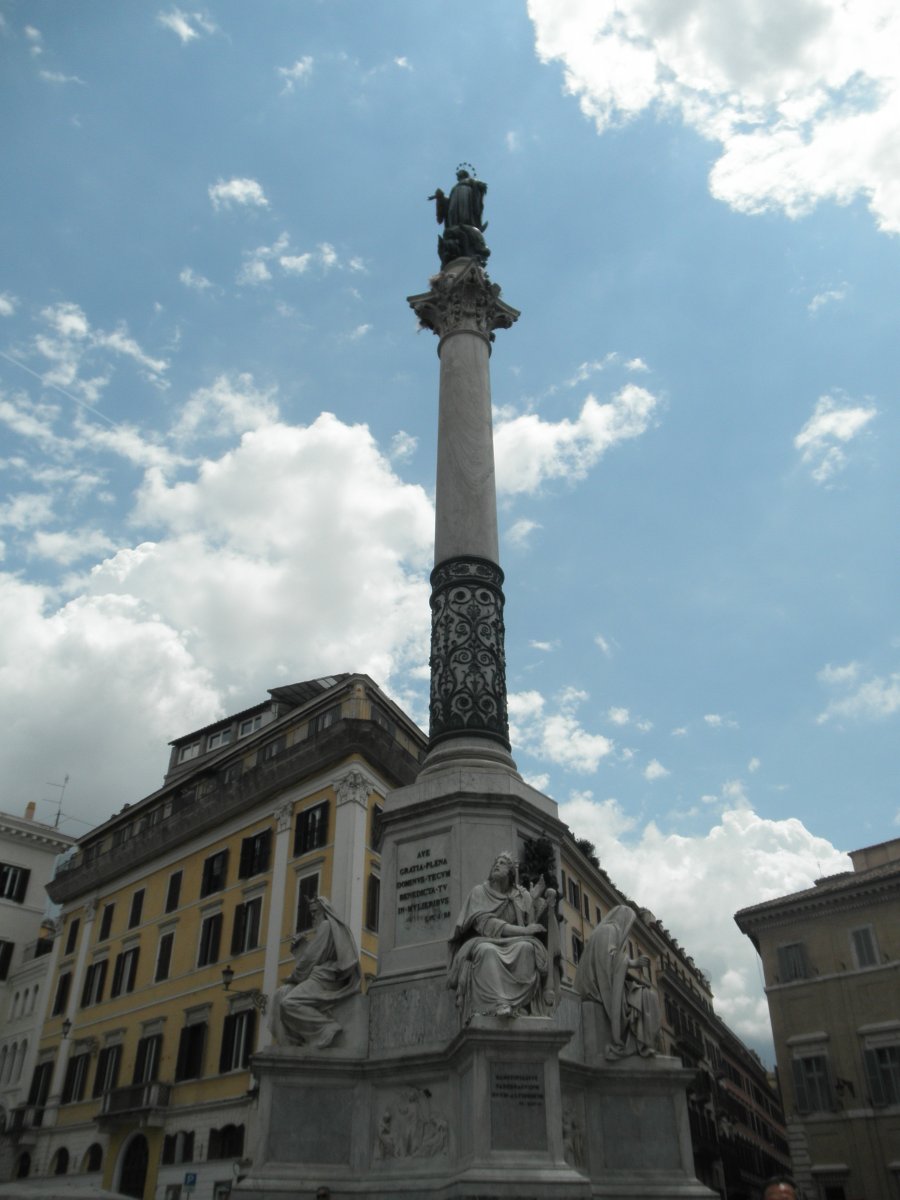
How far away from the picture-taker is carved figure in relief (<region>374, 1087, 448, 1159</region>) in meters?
10.8

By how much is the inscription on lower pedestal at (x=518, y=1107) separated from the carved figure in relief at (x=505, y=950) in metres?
0.53

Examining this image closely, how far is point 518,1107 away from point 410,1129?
1.82 metres

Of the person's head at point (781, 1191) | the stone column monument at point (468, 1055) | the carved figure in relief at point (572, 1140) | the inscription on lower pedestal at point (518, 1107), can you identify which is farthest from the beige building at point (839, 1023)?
the person's head at point (781, 1191)

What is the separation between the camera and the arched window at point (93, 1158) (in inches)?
1439

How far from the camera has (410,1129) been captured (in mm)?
10969

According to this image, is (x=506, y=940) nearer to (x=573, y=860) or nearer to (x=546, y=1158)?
(x=546, y=1158)

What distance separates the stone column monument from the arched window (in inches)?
1200

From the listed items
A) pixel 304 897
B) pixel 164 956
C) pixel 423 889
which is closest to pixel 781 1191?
pixel 423 889

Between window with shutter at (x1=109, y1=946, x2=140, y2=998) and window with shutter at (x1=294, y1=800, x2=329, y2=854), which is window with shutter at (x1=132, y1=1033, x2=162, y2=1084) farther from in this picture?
window with shutter at (x1=294, y1=800, x2=329, y2=854)

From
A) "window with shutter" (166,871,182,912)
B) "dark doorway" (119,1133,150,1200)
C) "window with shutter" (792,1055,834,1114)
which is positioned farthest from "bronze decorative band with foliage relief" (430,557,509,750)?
Result: "window with shutter" (792,1055,834,1114)

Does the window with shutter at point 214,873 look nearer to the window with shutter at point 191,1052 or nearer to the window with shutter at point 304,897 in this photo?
the window with shutter at point 191,1052

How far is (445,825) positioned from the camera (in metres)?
13.0

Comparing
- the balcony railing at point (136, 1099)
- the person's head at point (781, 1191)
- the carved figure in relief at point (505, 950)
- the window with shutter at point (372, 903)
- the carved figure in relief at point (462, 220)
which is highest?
the carved figure in relief at point (462, 220)

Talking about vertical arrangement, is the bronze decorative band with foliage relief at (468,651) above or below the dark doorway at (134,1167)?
above
